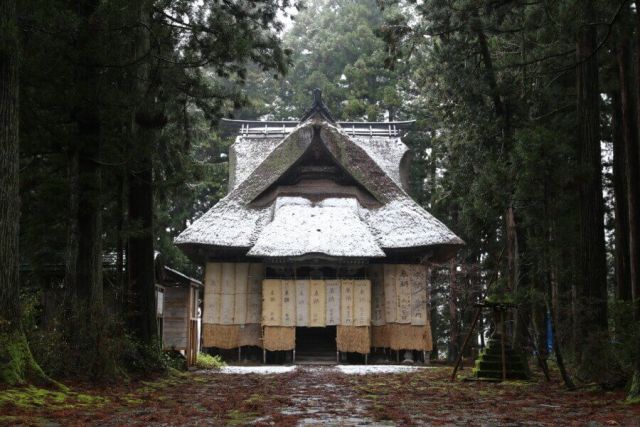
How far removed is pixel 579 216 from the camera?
10695mm

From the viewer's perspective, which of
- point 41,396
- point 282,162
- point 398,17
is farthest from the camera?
point 282,162

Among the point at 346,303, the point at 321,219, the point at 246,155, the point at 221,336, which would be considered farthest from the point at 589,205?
the point at 246,155

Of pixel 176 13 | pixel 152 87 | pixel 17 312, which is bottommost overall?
pixel 17 312

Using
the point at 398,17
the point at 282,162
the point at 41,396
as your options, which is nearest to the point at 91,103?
the point at 41,396

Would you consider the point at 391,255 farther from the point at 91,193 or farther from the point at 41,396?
the point at 41,396

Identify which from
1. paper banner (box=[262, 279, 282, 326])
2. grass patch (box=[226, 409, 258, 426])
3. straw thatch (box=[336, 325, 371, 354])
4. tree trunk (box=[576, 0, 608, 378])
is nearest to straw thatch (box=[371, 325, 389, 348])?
straw thatch (box=[336, 325, 371, 354])

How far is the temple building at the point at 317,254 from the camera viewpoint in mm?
23125

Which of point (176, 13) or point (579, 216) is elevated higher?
point (176, 13)

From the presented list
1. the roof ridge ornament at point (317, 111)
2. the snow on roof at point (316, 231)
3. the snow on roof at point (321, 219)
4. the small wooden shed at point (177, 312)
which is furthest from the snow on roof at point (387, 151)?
the small wooden shed at point (177, 312)

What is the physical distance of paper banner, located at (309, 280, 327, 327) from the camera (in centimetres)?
2309

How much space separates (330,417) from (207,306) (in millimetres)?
18246

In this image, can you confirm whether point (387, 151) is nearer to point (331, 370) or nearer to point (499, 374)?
point (331, 370)

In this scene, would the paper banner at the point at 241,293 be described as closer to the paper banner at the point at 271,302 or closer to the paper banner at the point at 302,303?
the paper banner at the point at 271,302

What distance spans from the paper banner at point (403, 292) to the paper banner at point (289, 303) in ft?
11.4
